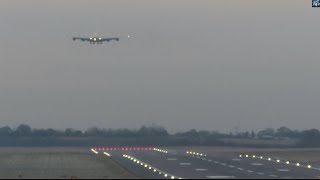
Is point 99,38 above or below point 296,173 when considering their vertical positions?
above

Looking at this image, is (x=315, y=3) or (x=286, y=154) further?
(x=286, y=154)

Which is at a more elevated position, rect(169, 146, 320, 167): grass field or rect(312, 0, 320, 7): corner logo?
rect(312, 0, 320, 7): corner logo

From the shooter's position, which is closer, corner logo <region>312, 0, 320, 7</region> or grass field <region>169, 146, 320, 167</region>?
corner logo <region>312, 0, 320, 7</region>

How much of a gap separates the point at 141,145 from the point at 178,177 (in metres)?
111

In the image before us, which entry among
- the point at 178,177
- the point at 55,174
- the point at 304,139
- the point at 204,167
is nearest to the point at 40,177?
the point at 55,174

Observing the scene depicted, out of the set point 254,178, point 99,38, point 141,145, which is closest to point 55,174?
point 254,178

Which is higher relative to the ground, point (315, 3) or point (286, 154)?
point (315, 3)

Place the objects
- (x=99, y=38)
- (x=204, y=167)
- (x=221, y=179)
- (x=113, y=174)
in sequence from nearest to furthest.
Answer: (x=221, y=179) < (x=113, y=174) < (x=204, y=167) < (x=99, y=38)

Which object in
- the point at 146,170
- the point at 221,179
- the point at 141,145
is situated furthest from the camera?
the point at 141,145

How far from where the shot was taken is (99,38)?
13738cm

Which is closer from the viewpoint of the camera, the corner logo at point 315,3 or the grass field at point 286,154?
the corner logo at point 315,3

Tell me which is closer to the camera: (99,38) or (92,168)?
(92,168)

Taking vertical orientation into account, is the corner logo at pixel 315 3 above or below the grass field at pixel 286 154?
above

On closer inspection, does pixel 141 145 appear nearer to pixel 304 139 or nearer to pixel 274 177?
pixel 304 139
